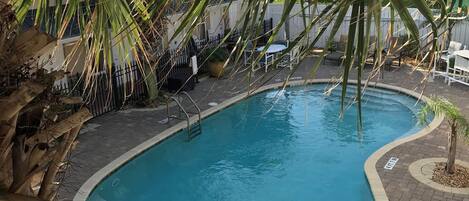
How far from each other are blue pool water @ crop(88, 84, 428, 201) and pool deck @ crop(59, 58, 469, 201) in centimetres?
49

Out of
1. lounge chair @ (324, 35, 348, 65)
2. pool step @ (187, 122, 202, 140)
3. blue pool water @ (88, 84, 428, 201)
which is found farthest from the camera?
pool step @ (187, 122, 202, 140)

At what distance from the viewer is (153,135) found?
535 inches

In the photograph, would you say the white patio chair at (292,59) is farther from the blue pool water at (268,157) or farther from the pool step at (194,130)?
the pool step at (194,130)

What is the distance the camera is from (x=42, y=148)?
2221 mm

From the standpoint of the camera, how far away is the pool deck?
1000cm

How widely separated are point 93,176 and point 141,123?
11.5 feet

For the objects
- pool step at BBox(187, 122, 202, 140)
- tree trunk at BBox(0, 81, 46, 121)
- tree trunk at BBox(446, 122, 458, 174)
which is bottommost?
pool step at BBox(187, 122, 202, 140)

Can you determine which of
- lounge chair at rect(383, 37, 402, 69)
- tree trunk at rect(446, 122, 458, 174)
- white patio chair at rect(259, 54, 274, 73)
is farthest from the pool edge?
lounge chair at rect(383, 37, 402, 69)

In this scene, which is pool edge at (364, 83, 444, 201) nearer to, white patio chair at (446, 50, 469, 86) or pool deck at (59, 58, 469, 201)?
pool deck at (59, 58, 469, 201)

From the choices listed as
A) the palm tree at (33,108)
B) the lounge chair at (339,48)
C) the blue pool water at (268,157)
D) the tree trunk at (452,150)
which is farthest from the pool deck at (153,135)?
the palm tree at (33,108)

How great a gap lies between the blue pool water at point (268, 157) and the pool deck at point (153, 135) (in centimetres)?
49

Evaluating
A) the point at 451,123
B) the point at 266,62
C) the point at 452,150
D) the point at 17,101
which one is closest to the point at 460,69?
the point at 451,123

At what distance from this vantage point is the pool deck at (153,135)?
1000 centimetres

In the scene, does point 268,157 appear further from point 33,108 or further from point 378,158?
point 33,108
